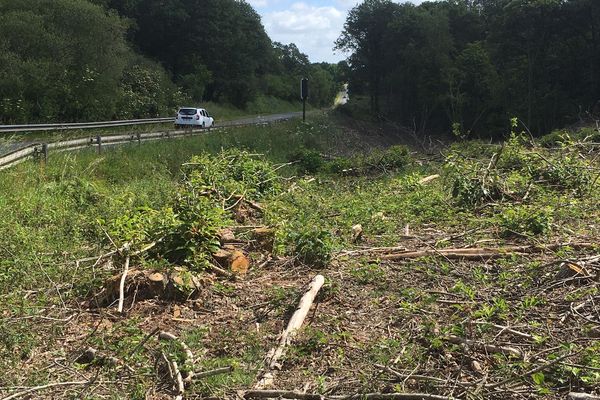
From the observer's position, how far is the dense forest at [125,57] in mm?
26469

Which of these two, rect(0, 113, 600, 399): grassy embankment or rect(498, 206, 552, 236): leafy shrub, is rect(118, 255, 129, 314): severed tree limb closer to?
rect(0, 113, 600, 399): grassy embankment

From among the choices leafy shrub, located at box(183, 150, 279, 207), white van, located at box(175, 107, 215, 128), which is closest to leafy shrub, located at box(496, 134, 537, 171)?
leafy shrub, located at box(183, 150, 279, 207)

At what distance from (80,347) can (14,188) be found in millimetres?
7175

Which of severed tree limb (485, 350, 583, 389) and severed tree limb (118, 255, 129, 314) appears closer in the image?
severed tree limb (485, 350, 583, 389)

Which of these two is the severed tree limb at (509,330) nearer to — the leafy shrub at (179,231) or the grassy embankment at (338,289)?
the grassy embankment at (338,289)

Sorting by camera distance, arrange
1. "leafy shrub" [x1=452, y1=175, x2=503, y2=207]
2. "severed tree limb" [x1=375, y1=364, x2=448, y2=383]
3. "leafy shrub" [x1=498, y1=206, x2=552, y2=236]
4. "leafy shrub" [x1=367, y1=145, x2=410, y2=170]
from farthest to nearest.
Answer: "leafy shrub" [x1=367, y1=145, x2=410, y2=170], "leafy shrub" [x1=452, y1=175, x2=503, y2=207], "leafy shrub" [x1=498, y1=206, x2=552, y2=236], "severed tree limb" [x1=375, y1=364, x2=448, y2=383]

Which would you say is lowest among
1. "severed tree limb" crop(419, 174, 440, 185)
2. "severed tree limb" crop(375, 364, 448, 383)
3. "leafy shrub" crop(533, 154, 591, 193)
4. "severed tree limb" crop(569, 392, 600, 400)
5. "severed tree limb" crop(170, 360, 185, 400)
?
"severed tree limb" crop(170, 360, 185, 400)

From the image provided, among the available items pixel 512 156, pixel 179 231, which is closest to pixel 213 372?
pixel 179 231

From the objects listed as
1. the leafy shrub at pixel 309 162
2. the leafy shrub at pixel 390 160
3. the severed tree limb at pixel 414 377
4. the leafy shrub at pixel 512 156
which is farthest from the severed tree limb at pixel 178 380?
the leafy shrub at pixel 309 162

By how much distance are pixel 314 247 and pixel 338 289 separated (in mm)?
979

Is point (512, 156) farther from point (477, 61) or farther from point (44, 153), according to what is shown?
point (477, 61)

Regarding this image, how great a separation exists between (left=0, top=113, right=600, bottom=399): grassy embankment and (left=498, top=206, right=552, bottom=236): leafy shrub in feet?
0.08

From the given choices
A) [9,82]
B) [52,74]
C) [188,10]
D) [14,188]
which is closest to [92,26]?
[52,74]

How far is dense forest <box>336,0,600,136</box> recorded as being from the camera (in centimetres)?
3641
